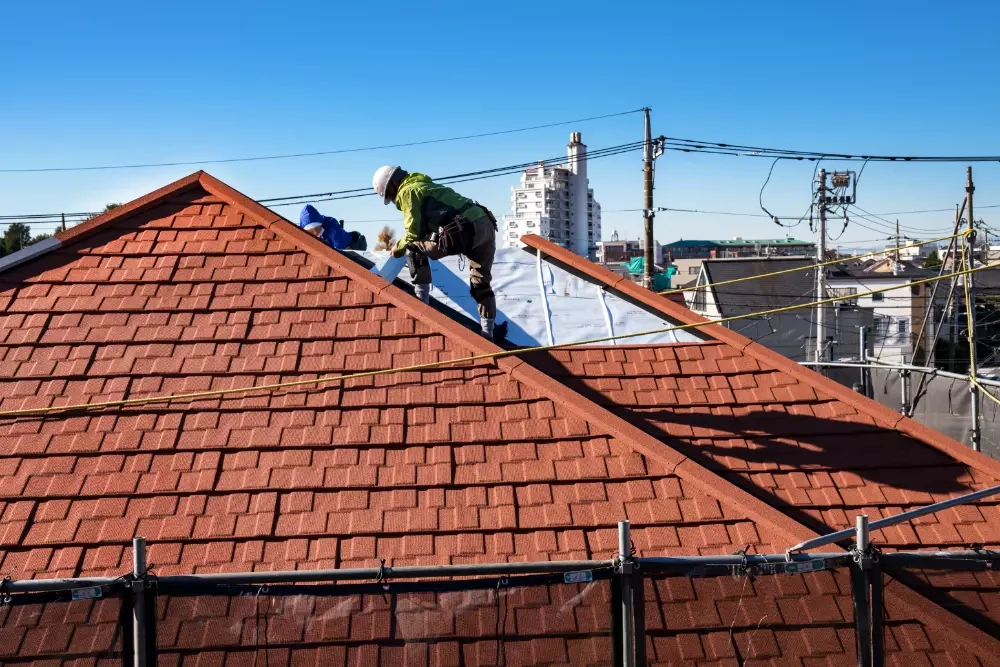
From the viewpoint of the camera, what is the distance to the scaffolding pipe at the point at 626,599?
12.4 ft

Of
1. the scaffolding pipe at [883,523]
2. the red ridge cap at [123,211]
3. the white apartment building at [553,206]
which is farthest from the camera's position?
the white apartment building at [553,206]

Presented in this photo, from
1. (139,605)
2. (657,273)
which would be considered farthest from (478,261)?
(657,273)

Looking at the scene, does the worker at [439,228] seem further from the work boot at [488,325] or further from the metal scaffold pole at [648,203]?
the metal scaffold pole at [648,203]

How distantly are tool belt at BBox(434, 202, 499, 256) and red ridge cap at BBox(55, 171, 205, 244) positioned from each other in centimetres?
241

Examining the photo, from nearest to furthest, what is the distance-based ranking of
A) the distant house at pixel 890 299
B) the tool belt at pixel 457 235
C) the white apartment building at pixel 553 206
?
the tool belt at pixel 457 235
the distant house at pixel 890 299
the white apartment building at pixel 553 206

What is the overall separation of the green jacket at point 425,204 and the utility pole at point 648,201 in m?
19.0

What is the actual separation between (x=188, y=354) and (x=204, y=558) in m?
1.86

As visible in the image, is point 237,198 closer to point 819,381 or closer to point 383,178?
point 383,178

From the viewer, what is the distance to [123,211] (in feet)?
23.5

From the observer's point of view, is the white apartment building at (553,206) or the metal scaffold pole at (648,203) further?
the white apartment building at (553,206)

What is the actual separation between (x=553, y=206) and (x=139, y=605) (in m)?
71.1

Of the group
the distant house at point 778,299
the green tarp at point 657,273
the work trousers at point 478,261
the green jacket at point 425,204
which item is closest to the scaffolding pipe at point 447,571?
the work trousers at point 478,261

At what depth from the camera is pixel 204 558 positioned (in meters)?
4.78

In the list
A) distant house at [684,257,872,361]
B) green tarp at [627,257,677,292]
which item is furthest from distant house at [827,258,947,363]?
green tarp at [627,257,677,292]
